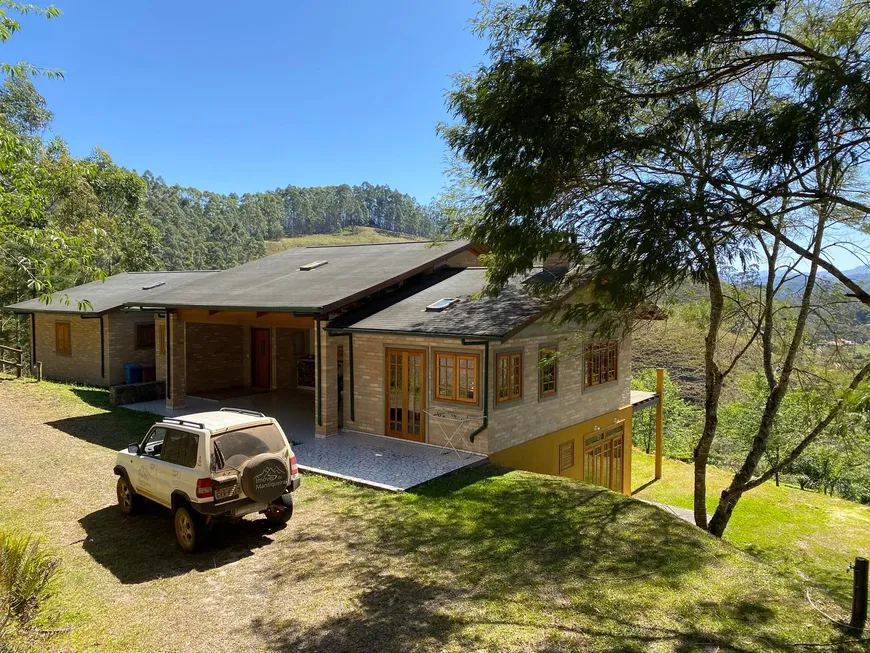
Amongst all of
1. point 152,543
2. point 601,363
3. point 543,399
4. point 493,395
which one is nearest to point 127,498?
point 152,543

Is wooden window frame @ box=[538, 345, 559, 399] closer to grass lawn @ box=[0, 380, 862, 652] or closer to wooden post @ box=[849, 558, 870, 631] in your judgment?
grass lawn @ box=[0, 380, 862, 652]

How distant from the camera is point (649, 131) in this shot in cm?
817

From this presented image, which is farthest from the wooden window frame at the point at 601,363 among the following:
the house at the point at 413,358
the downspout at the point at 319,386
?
the downspout at the point at 319,386

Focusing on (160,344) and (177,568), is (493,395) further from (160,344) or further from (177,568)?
(160,344)

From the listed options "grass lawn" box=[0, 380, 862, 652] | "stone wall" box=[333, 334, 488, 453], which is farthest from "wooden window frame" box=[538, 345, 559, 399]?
"grass lawn" box=[0, 380, 862, 652]

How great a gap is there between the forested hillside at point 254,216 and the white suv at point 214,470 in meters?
72.3

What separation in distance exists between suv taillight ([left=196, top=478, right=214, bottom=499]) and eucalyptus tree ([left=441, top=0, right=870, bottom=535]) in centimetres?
554

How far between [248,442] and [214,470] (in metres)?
0.57

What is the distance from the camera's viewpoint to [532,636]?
5.69 meters

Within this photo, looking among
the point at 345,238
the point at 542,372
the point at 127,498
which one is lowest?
the point at 127,498

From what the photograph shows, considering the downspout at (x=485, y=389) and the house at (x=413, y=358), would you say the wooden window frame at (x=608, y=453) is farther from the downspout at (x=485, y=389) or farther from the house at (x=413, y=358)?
the downspout at (x=485, y=389)

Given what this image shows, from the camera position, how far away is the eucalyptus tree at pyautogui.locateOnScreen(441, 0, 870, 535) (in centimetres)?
633

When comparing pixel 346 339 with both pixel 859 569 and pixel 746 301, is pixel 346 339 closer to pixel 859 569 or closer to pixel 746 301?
pixel 746 301

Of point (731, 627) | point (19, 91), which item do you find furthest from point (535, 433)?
point (19, 91)
